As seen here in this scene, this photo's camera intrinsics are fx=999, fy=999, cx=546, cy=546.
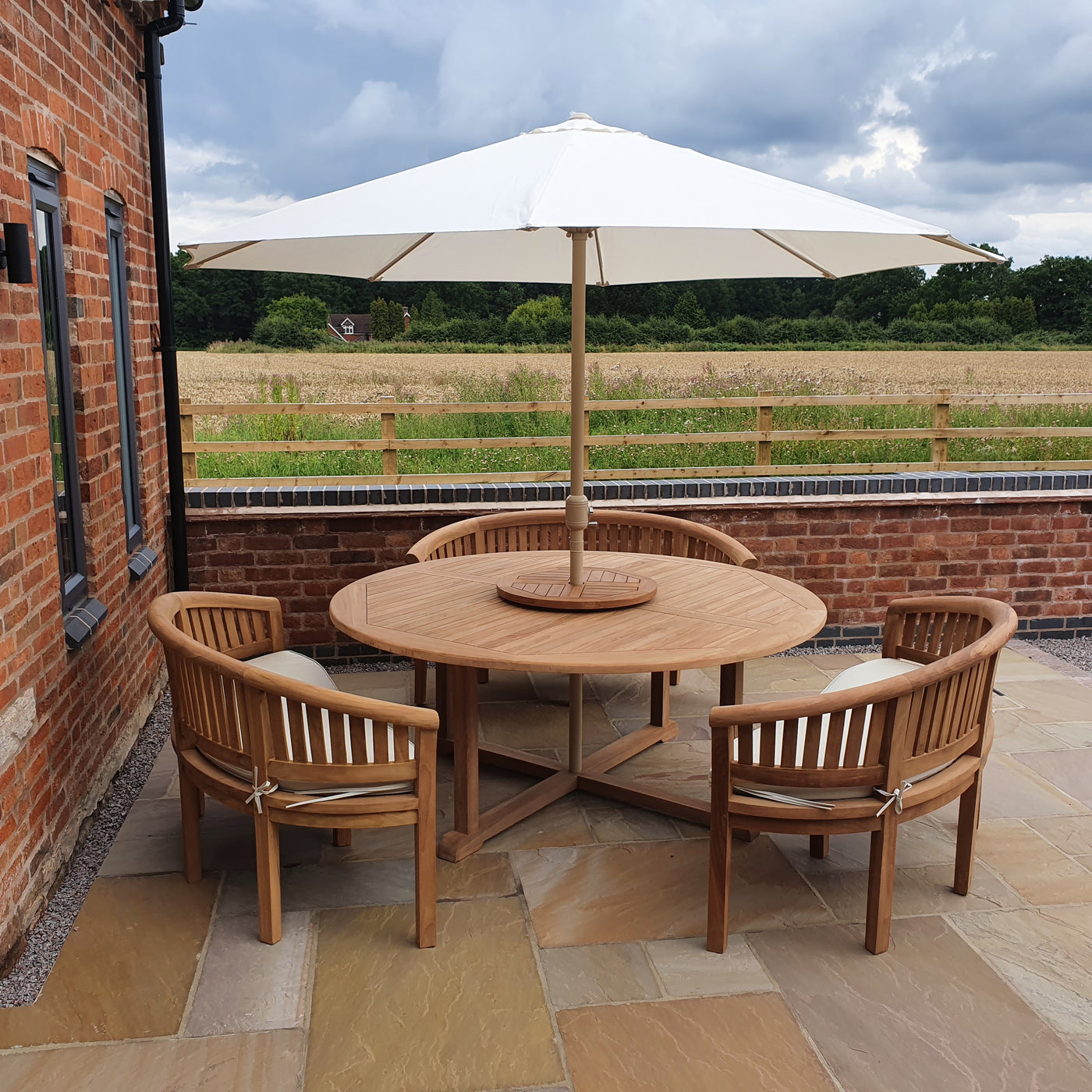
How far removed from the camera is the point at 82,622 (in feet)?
10.7

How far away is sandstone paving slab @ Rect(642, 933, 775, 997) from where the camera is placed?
8.20 ft

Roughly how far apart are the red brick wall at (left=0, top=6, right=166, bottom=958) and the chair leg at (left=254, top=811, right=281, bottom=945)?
0.62 meters

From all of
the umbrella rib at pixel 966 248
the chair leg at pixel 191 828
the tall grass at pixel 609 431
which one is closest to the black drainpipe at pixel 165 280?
the chair leg at pixel 191 828

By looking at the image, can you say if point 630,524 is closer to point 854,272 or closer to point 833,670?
point 833,670

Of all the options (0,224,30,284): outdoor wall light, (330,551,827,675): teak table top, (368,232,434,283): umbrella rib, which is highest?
(368,232,434,283): umbrella rib

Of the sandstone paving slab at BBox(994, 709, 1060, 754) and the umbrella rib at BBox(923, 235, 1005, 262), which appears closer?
the umbrella rib at BBox(923, 235, 1005, 262)

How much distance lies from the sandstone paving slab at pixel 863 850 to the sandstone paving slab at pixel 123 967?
1.81 meters

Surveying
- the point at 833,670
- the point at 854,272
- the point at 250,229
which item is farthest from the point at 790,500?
the point at 250,229

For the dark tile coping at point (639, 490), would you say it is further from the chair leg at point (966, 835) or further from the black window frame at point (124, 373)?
the chair leg at point (966, 835)

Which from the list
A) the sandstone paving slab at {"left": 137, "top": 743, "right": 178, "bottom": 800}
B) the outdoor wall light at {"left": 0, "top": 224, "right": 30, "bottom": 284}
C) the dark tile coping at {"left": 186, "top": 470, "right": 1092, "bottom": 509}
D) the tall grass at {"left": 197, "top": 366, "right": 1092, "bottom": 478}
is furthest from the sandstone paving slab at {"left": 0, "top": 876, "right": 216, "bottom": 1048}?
the tall grass at {"left": 197, "top": 366, "right": 1092, "bottom": 478}

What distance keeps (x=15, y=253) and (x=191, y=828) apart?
1664mm

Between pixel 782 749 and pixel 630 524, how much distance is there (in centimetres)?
235

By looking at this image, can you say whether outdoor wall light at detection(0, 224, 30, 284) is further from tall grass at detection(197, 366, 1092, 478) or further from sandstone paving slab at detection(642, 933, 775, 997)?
tall grass at detection(197, 366, 1092, 478)

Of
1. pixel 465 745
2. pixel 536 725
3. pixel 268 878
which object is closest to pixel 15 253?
pixel 268 878
